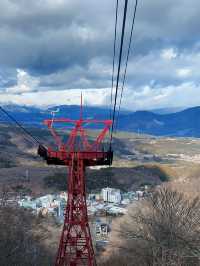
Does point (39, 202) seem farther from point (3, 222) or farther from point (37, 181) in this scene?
point (3, 222)

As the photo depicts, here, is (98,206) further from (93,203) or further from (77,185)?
(77,185)

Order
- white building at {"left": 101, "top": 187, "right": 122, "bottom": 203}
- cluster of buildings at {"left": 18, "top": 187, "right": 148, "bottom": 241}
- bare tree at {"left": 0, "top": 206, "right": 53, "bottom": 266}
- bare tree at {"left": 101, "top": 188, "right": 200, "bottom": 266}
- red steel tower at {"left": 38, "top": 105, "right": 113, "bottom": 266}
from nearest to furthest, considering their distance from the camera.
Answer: red steel tower at {"left": 38, "top": 105, "right": 113, "bottom": 266} < bare tree at {"left": 101, "top": 188, "right": 200, "bottom": 266} < bare tree at {"left": 0, "top": 206, "right": 53, "bottom": 266} < cluster of buildings at {"left": 18, "top": 187, "right": 148, "bottom": 241} < white building at {"left": 101, "top": 187, "right": 122, "bottom": 203}

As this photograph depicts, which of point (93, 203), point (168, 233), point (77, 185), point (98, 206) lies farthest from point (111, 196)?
point (77, 185)

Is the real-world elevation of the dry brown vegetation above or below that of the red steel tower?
below

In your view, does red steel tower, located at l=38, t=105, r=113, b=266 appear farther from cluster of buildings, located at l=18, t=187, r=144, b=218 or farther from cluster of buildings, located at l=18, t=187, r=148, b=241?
cluster of buildings, located at l=18, t=187, r=144, b=218

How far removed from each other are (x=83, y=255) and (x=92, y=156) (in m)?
5.79

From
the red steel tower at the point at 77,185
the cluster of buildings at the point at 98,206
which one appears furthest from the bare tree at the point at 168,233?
the cluster of buildings at the point at 98,206

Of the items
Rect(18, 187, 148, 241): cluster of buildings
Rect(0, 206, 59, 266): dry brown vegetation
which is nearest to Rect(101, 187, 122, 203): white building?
Rect(18, 187, 148, 241): cluster of buildings

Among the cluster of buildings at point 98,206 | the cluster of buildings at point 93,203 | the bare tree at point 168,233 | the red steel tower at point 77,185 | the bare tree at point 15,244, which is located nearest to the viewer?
the red steel tower at point 77,185

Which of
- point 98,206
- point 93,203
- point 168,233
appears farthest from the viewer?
point 93,203

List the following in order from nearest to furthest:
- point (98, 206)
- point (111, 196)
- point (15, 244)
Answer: point (15, 244) < point (98, 206) < point (111, 196)

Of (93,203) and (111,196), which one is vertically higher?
(111,196)

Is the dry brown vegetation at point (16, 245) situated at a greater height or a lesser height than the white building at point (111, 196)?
lesser

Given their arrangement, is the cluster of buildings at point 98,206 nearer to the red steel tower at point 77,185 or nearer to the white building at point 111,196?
the white building at point 111,196
